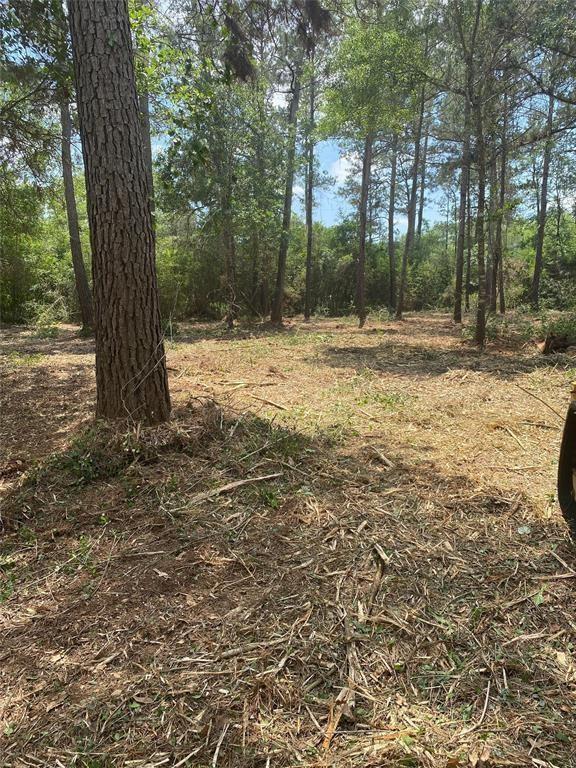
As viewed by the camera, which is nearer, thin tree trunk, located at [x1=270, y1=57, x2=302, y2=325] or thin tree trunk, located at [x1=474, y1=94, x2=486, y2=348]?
thin tree trunk, located at [x1=474, y1=94, x2=486, y2=348]

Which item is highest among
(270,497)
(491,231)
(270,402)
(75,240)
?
(75,240)

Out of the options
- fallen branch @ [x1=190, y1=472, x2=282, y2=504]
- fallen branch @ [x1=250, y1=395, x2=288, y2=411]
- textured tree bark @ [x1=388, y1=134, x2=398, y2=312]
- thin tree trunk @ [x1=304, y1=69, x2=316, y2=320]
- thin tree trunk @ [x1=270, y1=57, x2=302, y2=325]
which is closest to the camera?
fallen branch @ [x1=190, y1=472, x2=282, y2=504]

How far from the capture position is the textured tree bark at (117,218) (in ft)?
8.97

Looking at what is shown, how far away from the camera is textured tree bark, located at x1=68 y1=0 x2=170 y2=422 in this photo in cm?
273

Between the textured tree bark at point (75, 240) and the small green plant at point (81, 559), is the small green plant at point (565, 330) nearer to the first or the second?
the small green plant at point (81, 559)

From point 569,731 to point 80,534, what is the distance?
7.06ft

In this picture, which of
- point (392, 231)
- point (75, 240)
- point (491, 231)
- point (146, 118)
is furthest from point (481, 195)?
point (392, 231)

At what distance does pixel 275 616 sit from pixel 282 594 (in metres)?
0.13

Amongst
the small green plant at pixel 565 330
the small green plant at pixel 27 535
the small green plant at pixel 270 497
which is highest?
the small green plant at pixel 565 330

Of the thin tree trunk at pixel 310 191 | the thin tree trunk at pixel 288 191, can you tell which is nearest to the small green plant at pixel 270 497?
the thin tree trunk at pixel 288 191

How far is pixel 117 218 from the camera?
2.86 meters

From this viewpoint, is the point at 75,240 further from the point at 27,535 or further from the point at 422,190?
the point at 422,190

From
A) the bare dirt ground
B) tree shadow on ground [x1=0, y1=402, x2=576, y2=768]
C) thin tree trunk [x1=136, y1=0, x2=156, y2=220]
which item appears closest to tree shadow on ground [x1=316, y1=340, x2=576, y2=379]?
the bare dirt ground

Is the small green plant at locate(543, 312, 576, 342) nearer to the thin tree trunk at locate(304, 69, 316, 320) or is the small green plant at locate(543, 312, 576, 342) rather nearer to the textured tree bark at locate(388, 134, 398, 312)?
the thin tree trunk at locate(304, 69, 316, 320)
